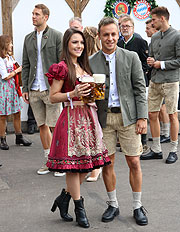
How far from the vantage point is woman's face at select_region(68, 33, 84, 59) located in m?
3.52

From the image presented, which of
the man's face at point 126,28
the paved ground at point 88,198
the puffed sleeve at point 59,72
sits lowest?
the paved ground at point 88,198

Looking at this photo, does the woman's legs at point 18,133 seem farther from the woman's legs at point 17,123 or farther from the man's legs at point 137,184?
the man's legs at point 137,184

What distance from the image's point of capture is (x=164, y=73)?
566 centimetres

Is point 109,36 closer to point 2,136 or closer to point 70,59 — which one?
point 70,59

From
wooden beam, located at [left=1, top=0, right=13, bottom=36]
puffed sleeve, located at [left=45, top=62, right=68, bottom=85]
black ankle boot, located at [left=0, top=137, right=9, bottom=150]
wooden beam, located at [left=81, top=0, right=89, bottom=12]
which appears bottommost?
black ankle boot, located at [left=0, top=137, right=9, bottom=150]

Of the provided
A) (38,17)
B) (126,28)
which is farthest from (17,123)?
(126,28)

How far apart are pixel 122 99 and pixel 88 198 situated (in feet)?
4.40

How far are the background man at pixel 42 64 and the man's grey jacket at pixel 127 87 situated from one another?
1682 millimetres

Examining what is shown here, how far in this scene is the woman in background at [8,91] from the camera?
6750mm

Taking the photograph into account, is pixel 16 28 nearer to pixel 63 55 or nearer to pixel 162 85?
pixel 162 85

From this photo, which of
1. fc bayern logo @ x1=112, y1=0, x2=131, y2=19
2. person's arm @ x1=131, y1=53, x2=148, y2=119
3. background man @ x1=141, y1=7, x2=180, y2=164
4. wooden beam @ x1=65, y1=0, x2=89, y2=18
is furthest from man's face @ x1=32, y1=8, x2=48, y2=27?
fc bayern logo @ x1=112, y1=0, x2=131, y2=19

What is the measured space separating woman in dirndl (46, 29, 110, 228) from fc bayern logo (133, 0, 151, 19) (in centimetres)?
553

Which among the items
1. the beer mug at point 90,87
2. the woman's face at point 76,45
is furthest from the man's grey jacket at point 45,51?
the beer mug at point 90,87

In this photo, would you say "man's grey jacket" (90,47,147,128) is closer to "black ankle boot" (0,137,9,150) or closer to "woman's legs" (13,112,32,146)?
"black ankle boot" (0,137,9,150)
